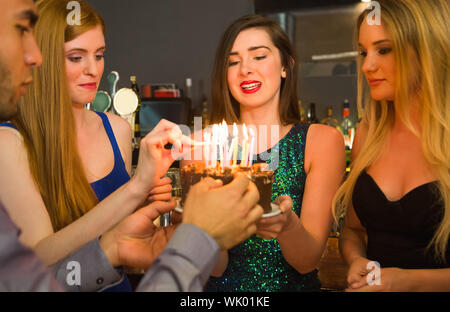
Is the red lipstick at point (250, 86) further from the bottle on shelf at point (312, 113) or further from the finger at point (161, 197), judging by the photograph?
the bottle on shelf at point (312, 113)

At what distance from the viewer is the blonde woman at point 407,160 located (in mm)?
1532

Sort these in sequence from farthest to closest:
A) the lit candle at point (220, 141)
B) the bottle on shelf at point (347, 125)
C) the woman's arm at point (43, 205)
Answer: the bottle on shelf at point (347, 125), the woman's arm at point (43, 205), the lit candle at point (220, 141)

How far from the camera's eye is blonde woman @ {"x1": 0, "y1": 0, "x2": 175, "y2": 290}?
140 centimetres

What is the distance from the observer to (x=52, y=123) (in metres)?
1.62

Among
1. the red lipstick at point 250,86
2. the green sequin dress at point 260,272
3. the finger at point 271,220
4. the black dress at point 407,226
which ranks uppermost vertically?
the red lipstick at point 250,86

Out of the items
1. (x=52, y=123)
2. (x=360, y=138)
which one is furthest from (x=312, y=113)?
(x=52, y=123)

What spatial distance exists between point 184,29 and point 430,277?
4.41 meters

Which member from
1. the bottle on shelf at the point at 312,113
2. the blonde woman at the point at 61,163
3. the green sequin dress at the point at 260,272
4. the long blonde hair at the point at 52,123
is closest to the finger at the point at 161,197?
the blonde woman at the point at 61,163

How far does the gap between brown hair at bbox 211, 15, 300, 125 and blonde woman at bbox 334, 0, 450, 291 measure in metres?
0.38

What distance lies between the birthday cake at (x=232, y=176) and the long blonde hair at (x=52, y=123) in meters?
0.63

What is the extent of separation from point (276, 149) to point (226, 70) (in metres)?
0.45

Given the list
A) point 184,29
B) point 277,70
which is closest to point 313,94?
point 184,29
